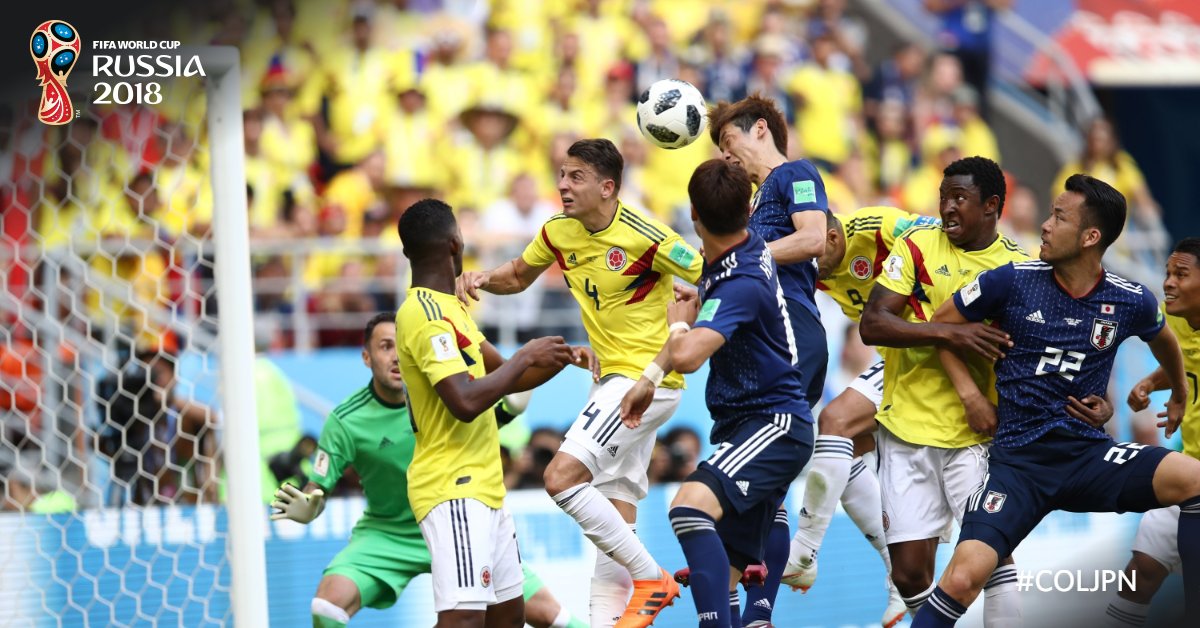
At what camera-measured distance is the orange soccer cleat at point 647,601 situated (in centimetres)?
611

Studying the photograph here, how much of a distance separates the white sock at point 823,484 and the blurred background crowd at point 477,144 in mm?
3354

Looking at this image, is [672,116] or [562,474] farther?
[672,116]

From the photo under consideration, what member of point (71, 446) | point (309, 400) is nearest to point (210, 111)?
point (71, 446)

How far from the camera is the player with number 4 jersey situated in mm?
6012

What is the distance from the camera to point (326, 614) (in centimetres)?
675

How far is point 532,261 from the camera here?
700 cm

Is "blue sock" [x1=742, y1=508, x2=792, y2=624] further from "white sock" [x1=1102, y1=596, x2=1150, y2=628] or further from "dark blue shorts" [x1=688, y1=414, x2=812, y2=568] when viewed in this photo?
"white sock" [x1=1102, y1=596, x2=1150, y2=628]

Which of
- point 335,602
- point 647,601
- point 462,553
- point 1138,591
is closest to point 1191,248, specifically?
point 1138,591

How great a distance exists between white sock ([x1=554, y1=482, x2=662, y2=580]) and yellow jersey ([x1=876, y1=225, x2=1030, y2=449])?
1.48m

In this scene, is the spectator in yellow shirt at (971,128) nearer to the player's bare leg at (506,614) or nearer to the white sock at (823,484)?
the white sock at (823,484)

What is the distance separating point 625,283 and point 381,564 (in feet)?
6.04

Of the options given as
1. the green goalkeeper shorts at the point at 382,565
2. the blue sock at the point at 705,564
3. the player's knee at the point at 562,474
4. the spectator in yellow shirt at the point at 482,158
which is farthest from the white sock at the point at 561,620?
the spectator in yellow shirt at the point at 482,158

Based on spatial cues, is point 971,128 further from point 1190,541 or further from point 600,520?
point 600,520

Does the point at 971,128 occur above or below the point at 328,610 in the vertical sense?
above
